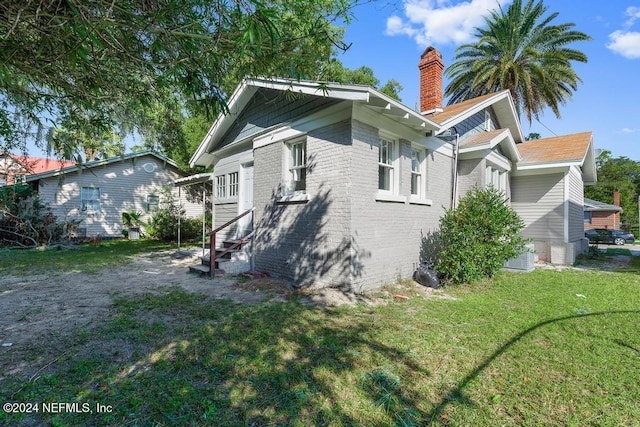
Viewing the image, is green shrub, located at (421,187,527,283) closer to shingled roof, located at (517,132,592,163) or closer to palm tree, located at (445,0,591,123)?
shingled roof, located at (517,132,592,163)

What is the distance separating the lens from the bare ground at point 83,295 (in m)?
3.85

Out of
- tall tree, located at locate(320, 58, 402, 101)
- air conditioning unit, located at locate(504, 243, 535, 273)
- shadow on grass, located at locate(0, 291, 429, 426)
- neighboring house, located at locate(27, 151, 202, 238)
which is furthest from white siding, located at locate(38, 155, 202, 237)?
air conditioning unit, located at locate(504, 243, 535, 273)

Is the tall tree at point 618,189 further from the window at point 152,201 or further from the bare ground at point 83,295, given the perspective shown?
the window at point 152,201

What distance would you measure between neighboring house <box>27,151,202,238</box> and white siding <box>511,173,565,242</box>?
56.0 ft

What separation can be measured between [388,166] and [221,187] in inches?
247

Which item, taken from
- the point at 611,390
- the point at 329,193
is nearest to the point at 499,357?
the point at 611,390

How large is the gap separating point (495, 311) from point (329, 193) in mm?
3672

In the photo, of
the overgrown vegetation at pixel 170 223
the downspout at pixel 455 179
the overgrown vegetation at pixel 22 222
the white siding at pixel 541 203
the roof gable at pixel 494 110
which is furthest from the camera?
the overgrown vegetation at pixel 170 223

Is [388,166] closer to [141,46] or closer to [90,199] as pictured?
[141,46]

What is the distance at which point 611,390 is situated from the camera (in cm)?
297

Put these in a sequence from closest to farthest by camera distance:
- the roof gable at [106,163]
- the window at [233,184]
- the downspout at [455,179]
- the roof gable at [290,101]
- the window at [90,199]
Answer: the roof gable at [290,101] → the downspout at [455,179] → the window at [233,184] → the roof gable at [106,163] → the window at [90,199]

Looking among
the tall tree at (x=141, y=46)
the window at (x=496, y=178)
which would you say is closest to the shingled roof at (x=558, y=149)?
the window at (x=496, y=178)

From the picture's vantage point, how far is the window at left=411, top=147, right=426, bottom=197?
823 centimetres

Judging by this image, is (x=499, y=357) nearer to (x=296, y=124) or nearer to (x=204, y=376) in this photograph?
(x=204, y=376)
